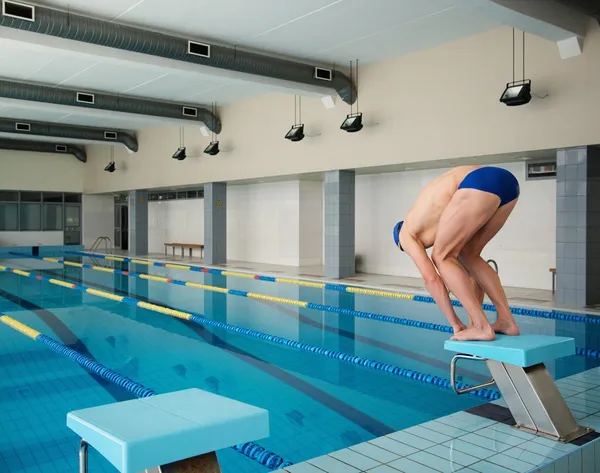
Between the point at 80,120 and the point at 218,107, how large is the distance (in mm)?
4863

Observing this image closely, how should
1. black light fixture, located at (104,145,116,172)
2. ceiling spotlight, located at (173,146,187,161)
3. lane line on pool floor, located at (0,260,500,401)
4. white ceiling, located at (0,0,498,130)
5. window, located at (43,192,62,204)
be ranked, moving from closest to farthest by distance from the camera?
1. lane line on pool floor, located at (0,260,500,401)
2. white ceiling, located at (0,0,498,130)
3. ceiling spotlight, located at (173,146,187,161)
4. black light fixture, located at (104,145,116,172)
5. window, located at (43,192,62,204)

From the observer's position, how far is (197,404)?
1975 mm

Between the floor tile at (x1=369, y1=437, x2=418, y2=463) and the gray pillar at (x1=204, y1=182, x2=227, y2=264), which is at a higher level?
the gray pillar at (x1=204, y1=182, x2=227, y2=264)

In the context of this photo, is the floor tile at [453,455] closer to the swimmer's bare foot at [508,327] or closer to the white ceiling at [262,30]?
the swimmer's bare foot at [508,327]

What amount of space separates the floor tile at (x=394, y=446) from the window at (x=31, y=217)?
2440 centimetres

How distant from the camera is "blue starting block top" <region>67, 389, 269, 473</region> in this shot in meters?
1.63

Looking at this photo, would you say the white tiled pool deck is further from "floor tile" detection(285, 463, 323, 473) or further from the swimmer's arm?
the swimmer's arm

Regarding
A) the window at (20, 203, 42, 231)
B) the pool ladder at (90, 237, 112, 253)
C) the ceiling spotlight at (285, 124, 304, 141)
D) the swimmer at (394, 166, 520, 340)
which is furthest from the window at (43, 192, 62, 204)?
the swimmer at (394, 166, 520, 340)

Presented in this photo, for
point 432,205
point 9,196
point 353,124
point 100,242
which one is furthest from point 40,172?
point 432,205

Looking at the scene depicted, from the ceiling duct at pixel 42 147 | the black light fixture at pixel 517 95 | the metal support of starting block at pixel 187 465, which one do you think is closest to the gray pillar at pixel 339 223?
the black light fixture at pixel 517 95

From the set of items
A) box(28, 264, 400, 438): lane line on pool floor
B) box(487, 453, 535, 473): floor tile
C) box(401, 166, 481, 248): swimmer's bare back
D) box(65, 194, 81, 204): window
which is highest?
box(65, 194, 81, 204): window

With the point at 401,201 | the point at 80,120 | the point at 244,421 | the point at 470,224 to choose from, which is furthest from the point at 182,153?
the point at 244,421

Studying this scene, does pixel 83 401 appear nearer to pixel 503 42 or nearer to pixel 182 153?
pixel 503 42

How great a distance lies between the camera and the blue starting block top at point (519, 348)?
2.89 m
